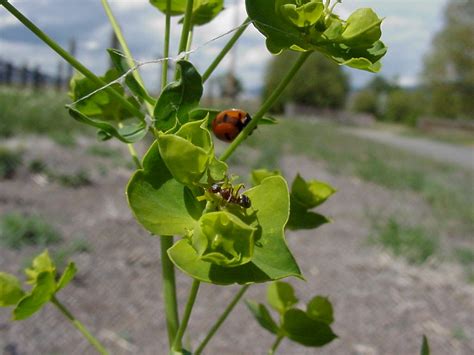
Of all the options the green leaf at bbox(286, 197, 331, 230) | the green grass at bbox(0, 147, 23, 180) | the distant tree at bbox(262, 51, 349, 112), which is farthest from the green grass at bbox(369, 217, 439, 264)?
the distant tree at bbox(262, 51, 349, 112)

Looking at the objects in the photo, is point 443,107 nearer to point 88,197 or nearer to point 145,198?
point 88,197

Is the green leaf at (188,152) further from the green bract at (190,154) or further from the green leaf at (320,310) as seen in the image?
the green leaf at (320,310)

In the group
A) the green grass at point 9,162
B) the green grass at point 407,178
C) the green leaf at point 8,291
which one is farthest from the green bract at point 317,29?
the green grass at point 9,162

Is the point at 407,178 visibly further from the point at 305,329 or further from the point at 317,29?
the point at 317,29

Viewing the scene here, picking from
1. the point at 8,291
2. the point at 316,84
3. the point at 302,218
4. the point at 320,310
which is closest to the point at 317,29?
the point at 302,218

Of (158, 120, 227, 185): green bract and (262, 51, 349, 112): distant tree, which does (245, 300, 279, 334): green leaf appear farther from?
(262, 51, 349, 112): distant tree

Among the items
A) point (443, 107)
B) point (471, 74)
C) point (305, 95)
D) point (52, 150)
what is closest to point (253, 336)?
point (52, 150)
